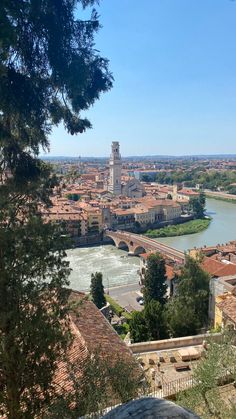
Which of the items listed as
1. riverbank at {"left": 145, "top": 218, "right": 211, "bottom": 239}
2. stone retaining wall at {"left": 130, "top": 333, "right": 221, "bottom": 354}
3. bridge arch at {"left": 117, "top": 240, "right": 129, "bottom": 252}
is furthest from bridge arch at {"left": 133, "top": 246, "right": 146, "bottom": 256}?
stone retaining wall at {"left": 130, "top": 333, "right": 221, "bottom": 354}

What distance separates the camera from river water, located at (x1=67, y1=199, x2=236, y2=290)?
1798 cm

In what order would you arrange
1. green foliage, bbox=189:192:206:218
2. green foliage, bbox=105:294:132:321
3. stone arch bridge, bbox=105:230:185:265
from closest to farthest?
green foliage, bbox=105:294:132:321 < stone arch bridge, bbox=105:230:185:265 < green foliage, bbox=189:192:206:218

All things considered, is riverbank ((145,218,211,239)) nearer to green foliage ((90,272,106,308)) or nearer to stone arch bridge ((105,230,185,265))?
stone arch bridge ((105,230,185,265))

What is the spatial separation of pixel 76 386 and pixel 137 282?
49.7ft

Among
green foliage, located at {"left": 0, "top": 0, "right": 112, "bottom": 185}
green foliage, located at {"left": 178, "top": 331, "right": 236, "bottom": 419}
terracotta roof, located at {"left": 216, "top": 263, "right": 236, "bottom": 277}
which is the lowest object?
terracotta roof, located at {"left": 216, "top": 263, "right": 236, "bottom": 277}

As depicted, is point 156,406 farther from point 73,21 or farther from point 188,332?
point 188,332

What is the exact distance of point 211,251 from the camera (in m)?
16.8

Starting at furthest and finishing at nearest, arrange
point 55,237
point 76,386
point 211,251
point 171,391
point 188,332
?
point 211,251, point 188,332, point 171,391, point 55,237, point 76,386

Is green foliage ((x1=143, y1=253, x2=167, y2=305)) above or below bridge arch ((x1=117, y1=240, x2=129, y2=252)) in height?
above

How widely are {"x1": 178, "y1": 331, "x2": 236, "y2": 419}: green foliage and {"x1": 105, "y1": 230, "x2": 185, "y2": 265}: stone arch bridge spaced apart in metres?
14.1

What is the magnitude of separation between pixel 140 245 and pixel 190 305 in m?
13.9

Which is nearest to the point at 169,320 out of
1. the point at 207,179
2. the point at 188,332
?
the point at 188,332

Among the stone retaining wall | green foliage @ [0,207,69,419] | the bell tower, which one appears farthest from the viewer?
the bell tower

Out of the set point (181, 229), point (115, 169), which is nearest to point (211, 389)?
point (181, 229)
